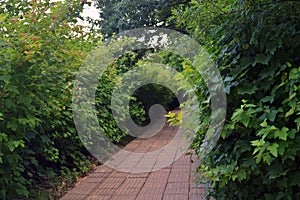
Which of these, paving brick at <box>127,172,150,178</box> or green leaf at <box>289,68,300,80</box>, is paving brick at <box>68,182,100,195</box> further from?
green leaf at <box>289,68,300,80</box>

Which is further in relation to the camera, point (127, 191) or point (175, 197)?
point (127, 191)

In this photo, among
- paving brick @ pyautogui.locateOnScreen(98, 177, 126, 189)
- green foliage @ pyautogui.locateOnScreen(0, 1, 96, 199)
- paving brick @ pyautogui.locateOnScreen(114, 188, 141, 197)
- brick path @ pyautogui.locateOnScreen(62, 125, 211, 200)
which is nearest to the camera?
green foliage @ pyautogui.locateOnScreen(0, 1, 96, 199)

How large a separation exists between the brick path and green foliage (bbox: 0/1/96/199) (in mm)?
414

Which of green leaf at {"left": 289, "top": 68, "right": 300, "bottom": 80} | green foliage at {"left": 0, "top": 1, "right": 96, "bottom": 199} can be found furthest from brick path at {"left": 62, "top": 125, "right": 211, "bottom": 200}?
green leaf at {"left": 289, "top": 68, "right": 300, "bottom": 80}

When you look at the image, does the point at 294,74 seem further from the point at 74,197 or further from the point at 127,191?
the point at 74,197

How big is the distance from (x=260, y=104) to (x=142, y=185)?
211 cm

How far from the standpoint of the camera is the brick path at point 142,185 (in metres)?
3.22

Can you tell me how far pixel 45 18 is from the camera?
3303 mm

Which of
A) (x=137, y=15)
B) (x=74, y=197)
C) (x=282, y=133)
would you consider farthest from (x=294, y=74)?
(x=137, y=15)

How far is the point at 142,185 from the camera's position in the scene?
3.60 meters

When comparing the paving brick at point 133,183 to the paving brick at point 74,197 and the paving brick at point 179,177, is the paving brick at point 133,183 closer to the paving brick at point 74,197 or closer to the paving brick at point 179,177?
the paving brick at point 179,177

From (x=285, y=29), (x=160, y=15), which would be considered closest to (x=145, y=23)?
(x=160, y=15)

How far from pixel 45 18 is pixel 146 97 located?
5234 millimetres

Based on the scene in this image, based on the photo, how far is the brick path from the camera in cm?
322
